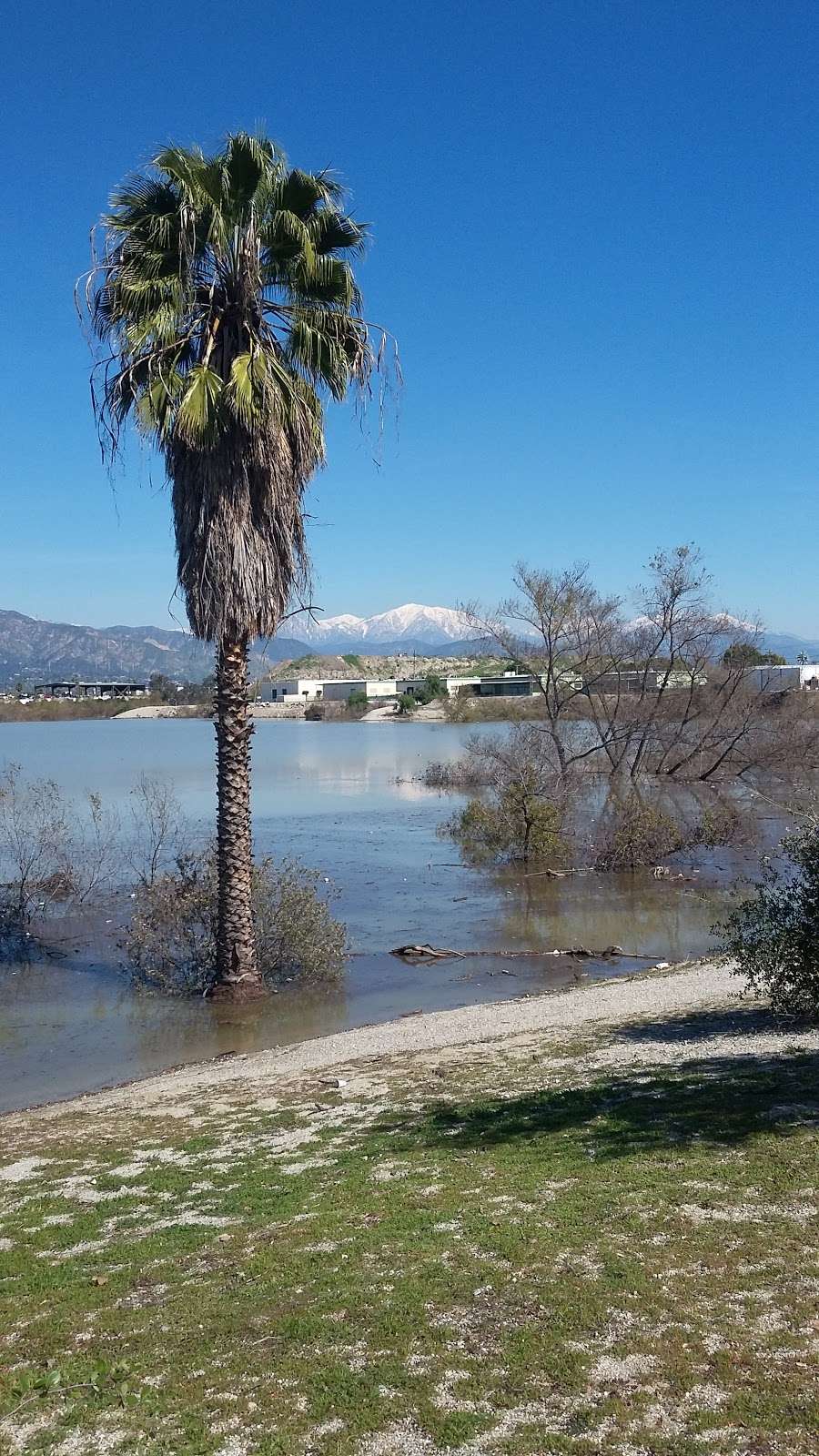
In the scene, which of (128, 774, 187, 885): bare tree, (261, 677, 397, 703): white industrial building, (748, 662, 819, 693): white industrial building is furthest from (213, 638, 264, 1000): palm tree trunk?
(261, 677, 397, 703): white industrial building

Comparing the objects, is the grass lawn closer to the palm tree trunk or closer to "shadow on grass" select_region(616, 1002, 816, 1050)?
"shadow on grass" select_region(616, 1002, 816, 1050)

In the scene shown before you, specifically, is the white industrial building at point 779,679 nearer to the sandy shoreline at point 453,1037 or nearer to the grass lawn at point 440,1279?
the sandy shoreline at point 453,1037

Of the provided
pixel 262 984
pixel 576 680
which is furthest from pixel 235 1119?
pixel 576 680

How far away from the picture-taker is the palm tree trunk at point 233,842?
16.7m

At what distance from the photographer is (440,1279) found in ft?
18.4

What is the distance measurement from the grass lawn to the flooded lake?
211 inches

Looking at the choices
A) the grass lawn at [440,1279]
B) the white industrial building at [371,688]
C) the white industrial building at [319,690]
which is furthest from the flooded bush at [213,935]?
the white industrial building at [319,690]

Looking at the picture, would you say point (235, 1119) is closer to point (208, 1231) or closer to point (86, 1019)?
point (208, 1231)

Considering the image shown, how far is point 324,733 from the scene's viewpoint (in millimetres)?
97500

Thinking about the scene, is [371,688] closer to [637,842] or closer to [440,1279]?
[637,842]

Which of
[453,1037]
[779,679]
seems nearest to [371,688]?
[779,679]

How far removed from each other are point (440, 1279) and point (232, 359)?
13430 millimetres

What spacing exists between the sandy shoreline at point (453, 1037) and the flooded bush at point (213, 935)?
3.04 meters

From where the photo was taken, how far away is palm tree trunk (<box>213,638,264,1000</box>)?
1669cm
